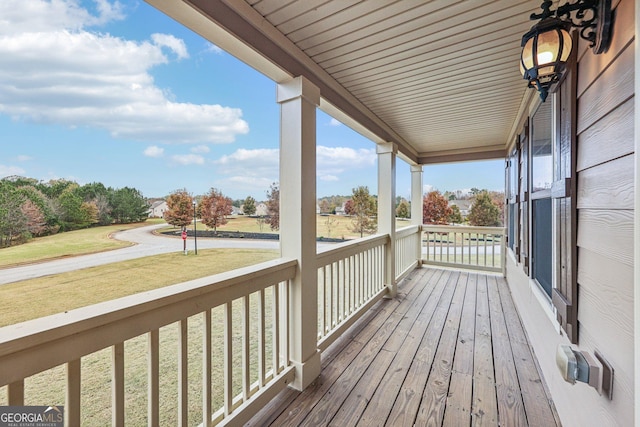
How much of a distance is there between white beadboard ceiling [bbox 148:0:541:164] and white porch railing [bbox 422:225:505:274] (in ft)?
8.99

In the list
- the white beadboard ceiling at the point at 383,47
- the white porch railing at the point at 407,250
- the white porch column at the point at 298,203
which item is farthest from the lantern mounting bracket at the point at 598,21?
the white porch railing at the point at 407,250


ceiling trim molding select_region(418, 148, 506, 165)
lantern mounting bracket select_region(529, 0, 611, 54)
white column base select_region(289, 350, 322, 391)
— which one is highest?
ceiling trim molding select_region(418, 148, 506, 165)

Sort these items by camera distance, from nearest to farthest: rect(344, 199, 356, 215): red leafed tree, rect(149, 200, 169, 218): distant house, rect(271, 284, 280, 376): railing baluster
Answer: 1. rect(149, 200, 169, 218): distant house
2. rect(271, 284, 280, 376): railing baluster
3. rect(344, 199, 356, 215): red leafed tree

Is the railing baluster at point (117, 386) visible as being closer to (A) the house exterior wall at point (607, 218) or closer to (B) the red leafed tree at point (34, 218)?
(B) the red leafed tree at point (34, 218)

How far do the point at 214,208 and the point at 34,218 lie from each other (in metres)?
0.63

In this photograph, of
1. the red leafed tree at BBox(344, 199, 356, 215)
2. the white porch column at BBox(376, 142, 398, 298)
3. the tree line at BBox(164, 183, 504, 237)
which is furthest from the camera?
the white porch column at BBox(376, 142, 398, 298)

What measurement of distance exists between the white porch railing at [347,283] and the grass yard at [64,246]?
1.52 metres

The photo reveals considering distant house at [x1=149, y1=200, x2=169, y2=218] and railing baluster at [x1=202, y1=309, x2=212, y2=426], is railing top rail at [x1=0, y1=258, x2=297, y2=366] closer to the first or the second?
railing baluster at [x1=202, y1=309, x2=212, y2=426]

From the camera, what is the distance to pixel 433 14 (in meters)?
1.63

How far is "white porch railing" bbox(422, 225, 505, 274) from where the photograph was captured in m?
5.12

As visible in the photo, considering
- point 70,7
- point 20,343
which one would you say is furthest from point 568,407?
point 70,7

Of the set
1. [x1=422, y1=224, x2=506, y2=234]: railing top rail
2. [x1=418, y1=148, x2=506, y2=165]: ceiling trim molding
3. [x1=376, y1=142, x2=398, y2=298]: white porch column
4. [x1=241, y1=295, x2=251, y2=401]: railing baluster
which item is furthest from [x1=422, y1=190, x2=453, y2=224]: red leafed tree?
[x1=241, y1=295, x2=251, y2=401]: railing baluster

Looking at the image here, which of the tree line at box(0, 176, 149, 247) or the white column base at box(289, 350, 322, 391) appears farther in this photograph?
the white column base at box(289, 350, 322, 391)

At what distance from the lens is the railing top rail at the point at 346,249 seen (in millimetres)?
2381
